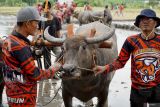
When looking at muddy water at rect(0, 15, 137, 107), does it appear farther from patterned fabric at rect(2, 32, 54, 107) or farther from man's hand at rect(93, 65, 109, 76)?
patterned fabric at rect(2, 32, 54, 107)

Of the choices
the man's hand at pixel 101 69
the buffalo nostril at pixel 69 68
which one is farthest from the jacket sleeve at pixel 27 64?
the man's hand at pixel 101 69

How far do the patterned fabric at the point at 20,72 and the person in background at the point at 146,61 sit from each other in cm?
112

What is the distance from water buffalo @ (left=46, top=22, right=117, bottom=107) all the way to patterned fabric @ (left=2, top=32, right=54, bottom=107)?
2.20 ft

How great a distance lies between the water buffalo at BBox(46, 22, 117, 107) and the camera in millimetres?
4977

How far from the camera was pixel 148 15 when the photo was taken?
457cm

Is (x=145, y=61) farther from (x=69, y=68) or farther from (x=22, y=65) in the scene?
(x=22, y=65)

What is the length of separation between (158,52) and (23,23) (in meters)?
1.66

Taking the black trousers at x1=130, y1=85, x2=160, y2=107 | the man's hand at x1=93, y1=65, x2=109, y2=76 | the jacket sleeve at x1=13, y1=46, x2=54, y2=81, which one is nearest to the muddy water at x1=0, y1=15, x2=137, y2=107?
the man's hand at x1=93, y1=65, x2=109, y2=76

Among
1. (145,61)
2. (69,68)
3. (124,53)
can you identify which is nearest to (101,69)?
(124,53)

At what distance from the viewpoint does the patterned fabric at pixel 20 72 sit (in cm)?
396

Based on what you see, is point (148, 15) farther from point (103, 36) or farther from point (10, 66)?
point (10, 66)

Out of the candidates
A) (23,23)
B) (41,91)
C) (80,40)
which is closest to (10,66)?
(23,23)

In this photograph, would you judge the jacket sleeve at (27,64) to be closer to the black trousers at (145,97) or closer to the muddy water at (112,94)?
the black trousers at (145,97)

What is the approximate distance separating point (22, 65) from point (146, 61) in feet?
4.99
